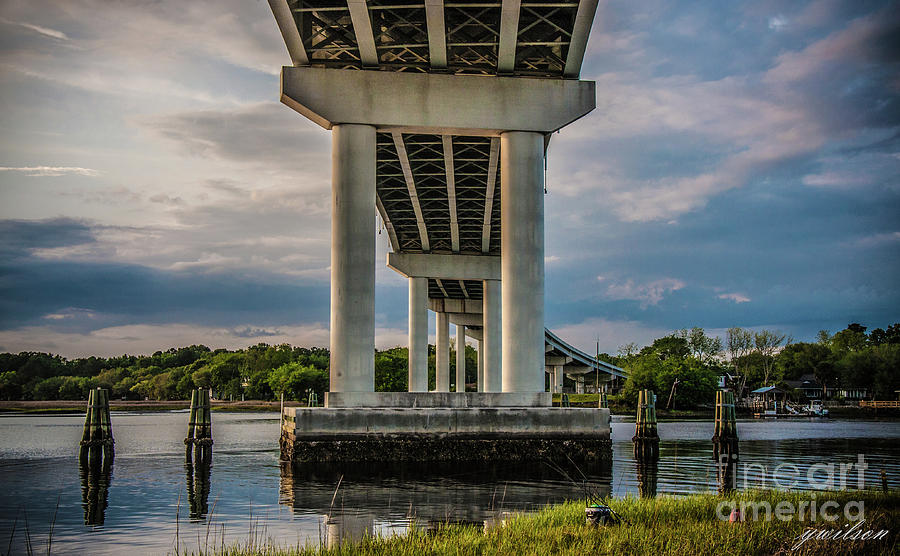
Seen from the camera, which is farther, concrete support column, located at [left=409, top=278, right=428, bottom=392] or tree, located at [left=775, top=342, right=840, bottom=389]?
tree, located at [left=775, top=342, right=840, bottom=389]

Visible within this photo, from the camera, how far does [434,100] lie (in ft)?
97.0

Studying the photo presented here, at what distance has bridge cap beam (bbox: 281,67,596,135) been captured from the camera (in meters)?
28.9

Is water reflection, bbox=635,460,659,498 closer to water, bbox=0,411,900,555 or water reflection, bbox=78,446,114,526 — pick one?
water, bbox=0,411,900,555

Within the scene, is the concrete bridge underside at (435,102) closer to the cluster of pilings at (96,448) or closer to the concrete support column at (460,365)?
the cluster of pilings at (96,448)

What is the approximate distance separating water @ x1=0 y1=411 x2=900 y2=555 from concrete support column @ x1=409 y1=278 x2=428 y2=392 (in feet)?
102

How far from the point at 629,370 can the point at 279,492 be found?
99911mm

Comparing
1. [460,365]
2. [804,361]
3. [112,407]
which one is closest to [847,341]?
[804,361]

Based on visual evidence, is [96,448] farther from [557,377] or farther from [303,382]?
[557,377]

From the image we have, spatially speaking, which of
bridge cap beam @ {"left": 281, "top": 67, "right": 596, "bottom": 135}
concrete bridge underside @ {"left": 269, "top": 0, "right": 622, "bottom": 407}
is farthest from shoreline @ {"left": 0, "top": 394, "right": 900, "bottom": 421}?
bridge cap beam @ {"left": 281, "top": 67, "right": 596, "bottom": 135}

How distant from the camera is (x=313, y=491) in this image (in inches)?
→ 778

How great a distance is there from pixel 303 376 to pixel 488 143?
71541 millimetres

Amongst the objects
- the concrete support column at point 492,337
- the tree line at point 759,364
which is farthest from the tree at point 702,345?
the concrete support column at point 492,337

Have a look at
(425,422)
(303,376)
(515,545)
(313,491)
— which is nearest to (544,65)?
(425,422)

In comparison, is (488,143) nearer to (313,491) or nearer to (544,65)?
(544,65)
